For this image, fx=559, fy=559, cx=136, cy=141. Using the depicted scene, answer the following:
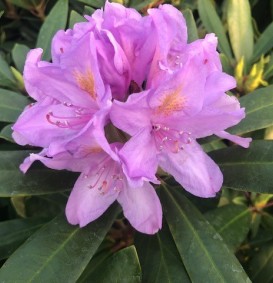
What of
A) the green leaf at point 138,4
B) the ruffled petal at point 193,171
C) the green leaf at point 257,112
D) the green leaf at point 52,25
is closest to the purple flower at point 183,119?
the ruffled petal at point 193,171

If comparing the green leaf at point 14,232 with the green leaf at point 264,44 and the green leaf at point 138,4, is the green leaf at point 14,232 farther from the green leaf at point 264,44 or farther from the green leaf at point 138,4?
the green leaf at point 264,44

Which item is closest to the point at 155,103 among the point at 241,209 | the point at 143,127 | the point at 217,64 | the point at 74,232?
the point at 143,127

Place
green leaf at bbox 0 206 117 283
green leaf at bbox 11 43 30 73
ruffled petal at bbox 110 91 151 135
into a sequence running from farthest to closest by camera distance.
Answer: green leaf at bbox 11 43 30 73 → green leaf at bbox 0 206 117 283 → ruffled petal at bbox 110 91 151 135

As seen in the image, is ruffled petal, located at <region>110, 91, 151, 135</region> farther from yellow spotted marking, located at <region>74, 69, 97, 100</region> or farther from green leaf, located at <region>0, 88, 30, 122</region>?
green leaf, located at <region>0, 88, 30, 122</region>

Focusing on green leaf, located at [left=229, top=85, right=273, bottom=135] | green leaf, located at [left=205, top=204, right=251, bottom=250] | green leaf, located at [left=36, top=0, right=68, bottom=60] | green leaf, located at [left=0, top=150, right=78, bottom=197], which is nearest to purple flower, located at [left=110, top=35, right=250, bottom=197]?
green leaf, located at [left=229, top=85, right=273, bottom=135]

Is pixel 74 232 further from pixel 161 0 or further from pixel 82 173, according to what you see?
pixel 161 0

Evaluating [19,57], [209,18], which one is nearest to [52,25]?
[19,57]
